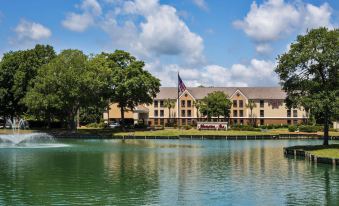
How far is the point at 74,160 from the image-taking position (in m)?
54.8

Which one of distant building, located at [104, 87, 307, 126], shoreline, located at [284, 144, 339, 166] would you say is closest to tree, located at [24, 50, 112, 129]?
shoreline, located at [284, 144, 339, 166]

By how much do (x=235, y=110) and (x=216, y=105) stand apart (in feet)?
44.7

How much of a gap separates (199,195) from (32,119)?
313ft

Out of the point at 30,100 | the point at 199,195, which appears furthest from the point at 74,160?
the point at 30,100

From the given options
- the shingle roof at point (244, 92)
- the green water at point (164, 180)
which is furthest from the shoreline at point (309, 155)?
the shingle roof at point (244, 92)

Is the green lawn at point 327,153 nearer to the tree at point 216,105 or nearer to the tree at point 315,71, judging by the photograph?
the tree at point 315,71

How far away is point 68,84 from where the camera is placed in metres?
97.1

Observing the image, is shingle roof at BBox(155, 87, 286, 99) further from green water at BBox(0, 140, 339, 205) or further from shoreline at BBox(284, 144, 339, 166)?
green water at BBox(0, 140, 339, 205)

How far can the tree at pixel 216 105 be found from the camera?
137125 millimetres

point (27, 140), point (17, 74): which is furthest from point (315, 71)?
point (17, 74)

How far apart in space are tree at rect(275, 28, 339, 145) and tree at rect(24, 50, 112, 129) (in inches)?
1779

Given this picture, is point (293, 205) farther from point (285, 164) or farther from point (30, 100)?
point (30, 100)

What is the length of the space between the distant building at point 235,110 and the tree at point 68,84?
46602 mm

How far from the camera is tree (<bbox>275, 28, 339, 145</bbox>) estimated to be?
189ft
